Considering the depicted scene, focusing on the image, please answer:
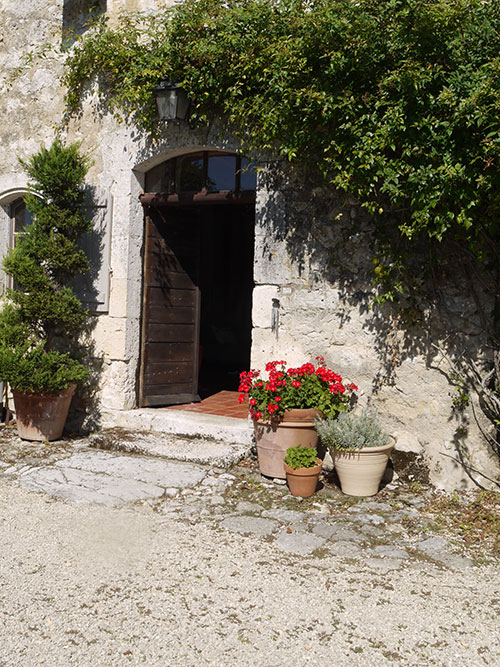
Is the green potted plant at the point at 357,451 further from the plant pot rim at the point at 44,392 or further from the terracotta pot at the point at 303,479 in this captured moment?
the plant pot rim at the point at 44,392

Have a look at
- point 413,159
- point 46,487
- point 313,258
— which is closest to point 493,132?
point 413,159

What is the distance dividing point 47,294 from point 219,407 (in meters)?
2.06

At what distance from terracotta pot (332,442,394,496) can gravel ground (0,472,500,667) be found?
2.58 ft

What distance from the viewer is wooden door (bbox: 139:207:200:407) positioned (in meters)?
5.86

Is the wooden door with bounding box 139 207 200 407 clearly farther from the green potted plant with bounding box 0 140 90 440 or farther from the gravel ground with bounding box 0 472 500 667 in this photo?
the gravel ground with bounding box 0 472 500 667

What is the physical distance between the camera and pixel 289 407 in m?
4.36

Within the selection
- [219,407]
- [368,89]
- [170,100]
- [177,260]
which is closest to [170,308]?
[177,260]

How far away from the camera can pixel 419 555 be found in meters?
3.25

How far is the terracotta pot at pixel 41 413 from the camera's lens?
212 inches

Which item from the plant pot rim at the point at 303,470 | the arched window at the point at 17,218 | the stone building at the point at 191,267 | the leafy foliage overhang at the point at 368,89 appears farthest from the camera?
the arched window at the point at 17,218

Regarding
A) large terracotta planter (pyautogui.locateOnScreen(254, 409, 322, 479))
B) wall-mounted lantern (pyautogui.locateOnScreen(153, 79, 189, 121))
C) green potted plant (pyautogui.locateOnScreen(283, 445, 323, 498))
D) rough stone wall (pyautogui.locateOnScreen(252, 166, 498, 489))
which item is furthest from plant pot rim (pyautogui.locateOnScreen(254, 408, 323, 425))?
wall-mounted lantern (pyautogui.locateOnScreen(153, 79, 189, 121))

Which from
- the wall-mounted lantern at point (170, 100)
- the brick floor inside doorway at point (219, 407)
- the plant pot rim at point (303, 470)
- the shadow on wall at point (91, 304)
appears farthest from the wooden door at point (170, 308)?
the plant pot rim at point (303, 470)

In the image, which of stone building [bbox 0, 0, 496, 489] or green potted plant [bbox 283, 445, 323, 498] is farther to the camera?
stone building [bbox 0, 0, 496, 489]

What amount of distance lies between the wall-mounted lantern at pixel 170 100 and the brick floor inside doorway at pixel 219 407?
2765 mm
